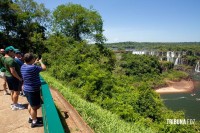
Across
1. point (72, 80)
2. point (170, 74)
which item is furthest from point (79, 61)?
point (170, 74)

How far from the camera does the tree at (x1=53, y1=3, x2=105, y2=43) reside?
132 ft

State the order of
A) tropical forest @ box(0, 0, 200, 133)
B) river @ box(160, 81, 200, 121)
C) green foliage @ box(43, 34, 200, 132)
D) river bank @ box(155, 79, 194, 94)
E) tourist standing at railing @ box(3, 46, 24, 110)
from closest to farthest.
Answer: tourist standing at railing @ box(3, 46, 24, 110) < tropical forest @ box(0, 0, 200, 133) < green foliage @ box(43, 34, 200, 132) < river @ box(160, 81, 200, 121) < river bank @ box(155, 79, 194, 94)

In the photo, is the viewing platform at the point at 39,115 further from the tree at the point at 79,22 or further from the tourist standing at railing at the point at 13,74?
the tree at the point at 79,22

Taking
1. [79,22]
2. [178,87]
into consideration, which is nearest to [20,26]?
[79,22]

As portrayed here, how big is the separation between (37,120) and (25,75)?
1.08 metres

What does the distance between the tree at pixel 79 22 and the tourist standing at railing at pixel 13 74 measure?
33.7 m

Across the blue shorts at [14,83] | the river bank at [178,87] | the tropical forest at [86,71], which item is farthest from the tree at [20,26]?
the river bank at [178,87]

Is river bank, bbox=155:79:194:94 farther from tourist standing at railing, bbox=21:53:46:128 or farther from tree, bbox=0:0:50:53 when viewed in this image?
tourist standing at railing, bbox=21:53:46:128

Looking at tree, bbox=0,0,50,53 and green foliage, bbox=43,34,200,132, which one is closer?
green foliage, bbox=43,34,200,132

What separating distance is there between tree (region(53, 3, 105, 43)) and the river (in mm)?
18204

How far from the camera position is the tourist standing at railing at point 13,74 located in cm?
584

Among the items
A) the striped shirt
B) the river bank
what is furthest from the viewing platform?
the river bank

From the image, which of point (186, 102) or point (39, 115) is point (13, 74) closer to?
point (39, 115)

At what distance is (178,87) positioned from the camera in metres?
62.9
